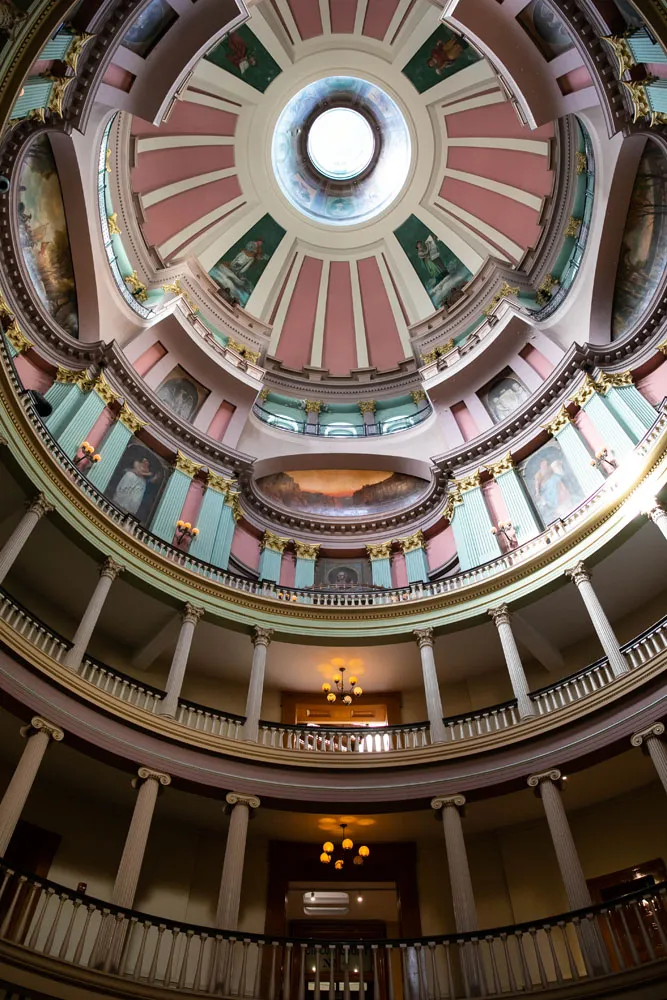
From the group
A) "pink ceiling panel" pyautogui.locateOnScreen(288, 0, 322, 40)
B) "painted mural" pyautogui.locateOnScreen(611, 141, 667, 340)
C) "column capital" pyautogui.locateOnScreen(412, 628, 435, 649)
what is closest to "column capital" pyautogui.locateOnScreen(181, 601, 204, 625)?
"column capital" pyautogui.locateOnScreen(412, 628, 435, 649)

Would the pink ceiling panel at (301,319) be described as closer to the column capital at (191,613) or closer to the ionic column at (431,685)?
the column capital at (191,613)

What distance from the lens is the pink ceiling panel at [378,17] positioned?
96.1 feet

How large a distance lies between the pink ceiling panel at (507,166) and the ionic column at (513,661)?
18.6 metres

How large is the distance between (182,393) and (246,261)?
33.5 ft

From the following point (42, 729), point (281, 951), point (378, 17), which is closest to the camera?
point (281, 951)

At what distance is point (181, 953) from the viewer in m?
11.8

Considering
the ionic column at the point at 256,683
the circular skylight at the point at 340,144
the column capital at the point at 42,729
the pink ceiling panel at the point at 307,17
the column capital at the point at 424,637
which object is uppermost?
the circular skylight at the point at 340,144

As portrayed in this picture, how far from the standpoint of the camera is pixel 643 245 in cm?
2027

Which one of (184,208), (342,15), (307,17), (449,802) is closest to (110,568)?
(449,802)

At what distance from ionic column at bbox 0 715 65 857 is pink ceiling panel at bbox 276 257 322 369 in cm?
2256

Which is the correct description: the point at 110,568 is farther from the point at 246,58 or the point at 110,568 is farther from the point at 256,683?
the point at 246,58

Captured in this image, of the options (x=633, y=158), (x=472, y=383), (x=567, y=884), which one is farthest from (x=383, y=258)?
(x=567, y=884)

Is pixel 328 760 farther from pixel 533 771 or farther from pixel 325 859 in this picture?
pixel 533 771

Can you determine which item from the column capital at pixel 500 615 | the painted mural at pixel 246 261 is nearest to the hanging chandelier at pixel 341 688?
the column capital at pixel 500 615
